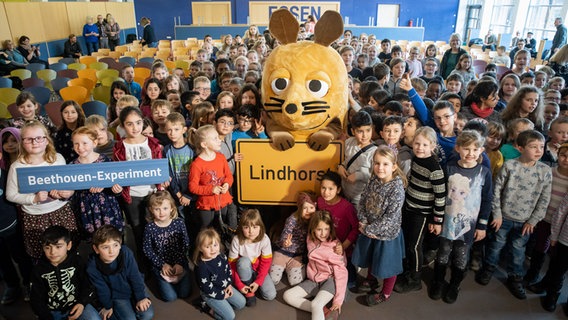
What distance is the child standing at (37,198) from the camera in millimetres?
2709

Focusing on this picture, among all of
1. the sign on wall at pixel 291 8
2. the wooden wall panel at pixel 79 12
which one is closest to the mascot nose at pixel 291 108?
the wooden wall panel at pixel 79 12

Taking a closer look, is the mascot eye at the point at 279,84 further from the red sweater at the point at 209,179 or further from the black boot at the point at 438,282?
the black boot at the point at 438,282

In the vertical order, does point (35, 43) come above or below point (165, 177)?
above

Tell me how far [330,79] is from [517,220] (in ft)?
6.00

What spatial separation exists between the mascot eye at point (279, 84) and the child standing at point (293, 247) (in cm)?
86

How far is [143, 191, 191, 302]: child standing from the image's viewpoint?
2.88m

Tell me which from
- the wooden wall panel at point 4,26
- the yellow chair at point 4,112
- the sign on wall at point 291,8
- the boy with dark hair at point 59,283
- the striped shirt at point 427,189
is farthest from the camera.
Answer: the sign on wall at point 291,8

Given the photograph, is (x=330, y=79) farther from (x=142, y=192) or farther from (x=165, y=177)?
(x=142, y=192)

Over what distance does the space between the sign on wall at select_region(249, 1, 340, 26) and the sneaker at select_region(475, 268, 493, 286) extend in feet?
52.5

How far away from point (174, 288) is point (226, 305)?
0.52m

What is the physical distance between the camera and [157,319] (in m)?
2.89

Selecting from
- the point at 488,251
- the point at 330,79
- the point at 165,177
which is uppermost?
the point at 330,79

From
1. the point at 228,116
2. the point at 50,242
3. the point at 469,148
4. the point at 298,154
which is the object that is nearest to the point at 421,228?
the point at 469,148

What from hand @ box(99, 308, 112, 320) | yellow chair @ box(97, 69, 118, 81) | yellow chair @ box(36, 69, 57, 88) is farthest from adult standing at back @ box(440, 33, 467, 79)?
yellow chair @ box(36, 69, 57, 88)
